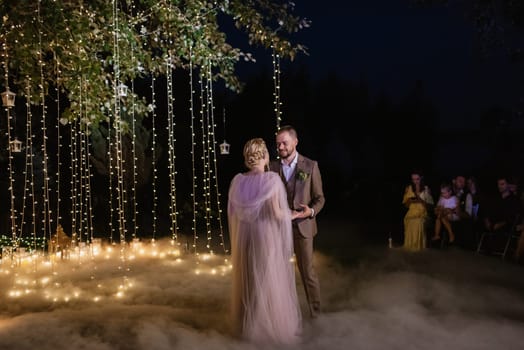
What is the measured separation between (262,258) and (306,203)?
808mm

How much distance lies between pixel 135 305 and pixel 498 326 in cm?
353

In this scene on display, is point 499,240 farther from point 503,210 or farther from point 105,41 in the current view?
point 105,41

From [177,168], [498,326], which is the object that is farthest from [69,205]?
[498,326]

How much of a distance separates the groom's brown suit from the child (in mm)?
5084

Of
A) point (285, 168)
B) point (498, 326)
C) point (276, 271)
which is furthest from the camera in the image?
point (285, 168)

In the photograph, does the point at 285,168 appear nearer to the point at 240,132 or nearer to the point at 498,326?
the point at 498,326

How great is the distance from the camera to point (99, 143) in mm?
10445

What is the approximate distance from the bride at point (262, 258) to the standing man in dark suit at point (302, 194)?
0.42 meters

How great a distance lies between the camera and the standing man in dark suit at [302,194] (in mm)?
4617

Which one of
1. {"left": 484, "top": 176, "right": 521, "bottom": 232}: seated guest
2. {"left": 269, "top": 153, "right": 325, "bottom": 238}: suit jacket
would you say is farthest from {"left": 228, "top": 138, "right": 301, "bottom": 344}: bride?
{"left": 484, "top": 176, "right": 521, "bottom": 232}: seated guest

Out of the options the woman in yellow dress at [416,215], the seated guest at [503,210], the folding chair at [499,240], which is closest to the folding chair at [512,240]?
the folding chair at [499,240]

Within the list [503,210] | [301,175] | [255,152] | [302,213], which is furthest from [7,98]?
[503,210]

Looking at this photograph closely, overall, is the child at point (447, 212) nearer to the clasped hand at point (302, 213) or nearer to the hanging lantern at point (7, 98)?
the clasped hand at point (302, 213)

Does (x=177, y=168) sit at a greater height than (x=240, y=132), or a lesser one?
lesser
